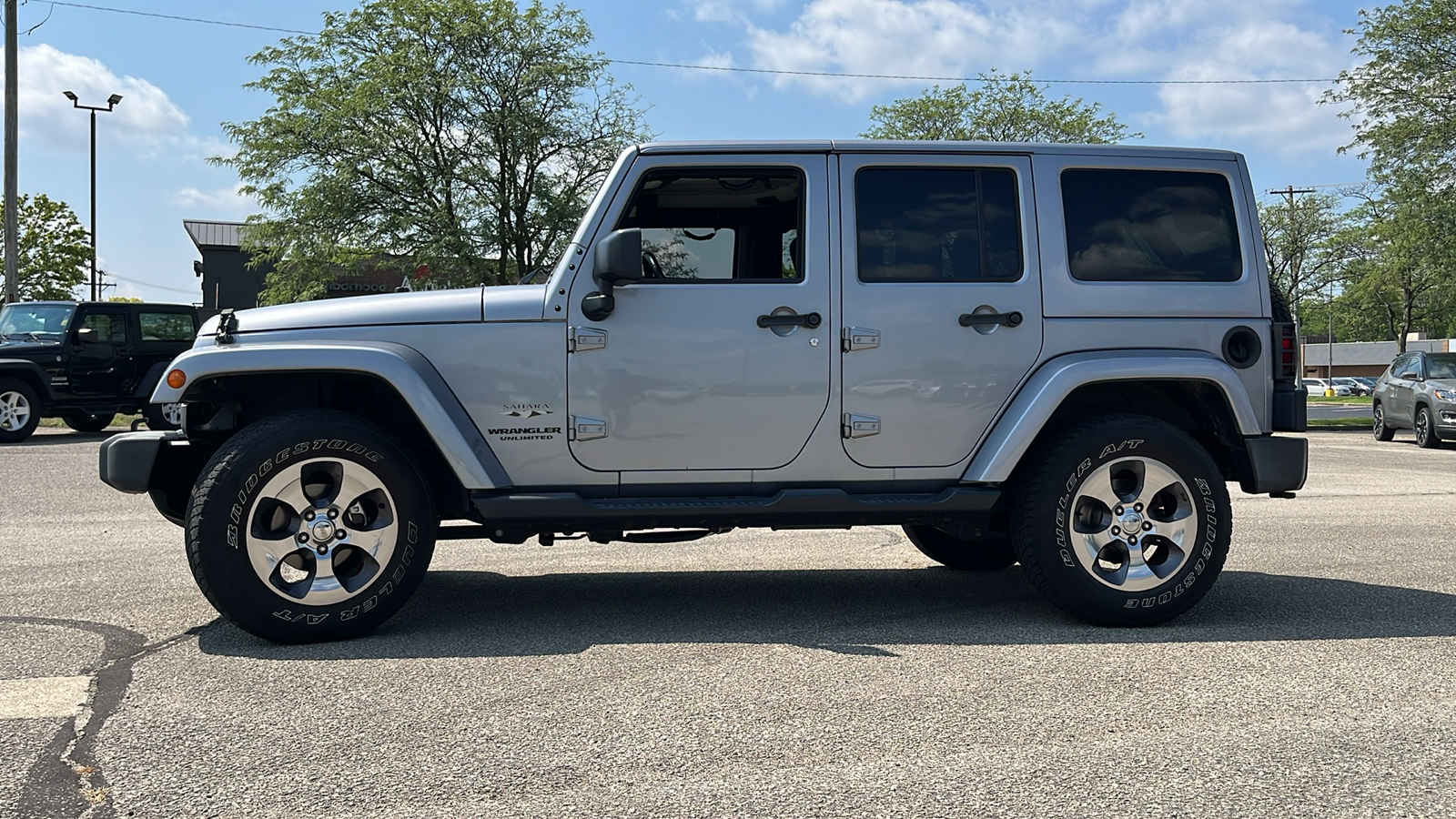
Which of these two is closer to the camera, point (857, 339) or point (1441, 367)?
point (857, 339)

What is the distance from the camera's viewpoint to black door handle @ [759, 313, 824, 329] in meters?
4.97

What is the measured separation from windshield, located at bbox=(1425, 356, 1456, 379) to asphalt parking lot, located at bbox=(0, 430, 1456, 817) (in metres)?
14.2

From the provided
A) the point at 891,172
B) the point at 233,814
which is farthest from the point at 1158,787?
the point at 891,172

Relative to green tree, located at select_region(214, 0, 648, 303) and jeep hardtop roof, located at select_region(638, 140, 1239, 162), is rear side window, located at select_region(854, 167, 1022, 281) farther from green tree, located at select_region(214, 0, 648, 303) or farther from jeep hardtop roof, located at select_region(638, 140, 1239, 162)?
green tree, located at select_region(214, 0, 648, 303)

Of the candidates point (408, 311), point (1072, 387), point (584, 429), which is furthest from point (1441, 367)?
point (408, 311)

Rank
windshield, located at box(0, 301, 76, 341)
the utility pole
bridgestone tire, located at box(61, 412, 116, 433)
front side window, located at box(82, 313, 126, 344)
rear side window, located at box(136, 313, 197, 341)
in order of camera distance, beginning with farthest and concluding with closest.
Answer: the utility pole
rear side window, located at box(136, 313, 197, 341)
bridgestone tire, located at box(61, 412, 116, 433)
front side window, located at box(82, 313, 126, 344)
windshield, located at box(0, 301, 76, 341)

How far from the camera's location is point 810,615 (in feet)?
17.2

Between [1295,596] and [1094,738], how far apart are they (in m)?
2.73

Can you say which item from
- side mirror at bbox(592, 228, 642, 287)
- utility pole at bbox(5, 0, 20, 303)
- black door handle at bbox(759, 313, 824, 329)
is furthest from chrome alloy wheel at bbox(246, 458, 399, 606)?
utility pole at bbox(5, 0, 20, 303)

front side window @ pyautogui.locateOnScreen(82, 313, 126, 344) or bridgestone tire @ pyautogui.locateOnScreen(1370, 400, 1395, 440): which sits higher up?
front side window @ pyautogui.locateOnScreen(82, 313, 126, 344)

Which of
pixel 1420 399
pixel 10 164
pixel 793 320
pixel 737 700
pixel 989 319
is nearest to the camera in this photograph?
pixel 737 700

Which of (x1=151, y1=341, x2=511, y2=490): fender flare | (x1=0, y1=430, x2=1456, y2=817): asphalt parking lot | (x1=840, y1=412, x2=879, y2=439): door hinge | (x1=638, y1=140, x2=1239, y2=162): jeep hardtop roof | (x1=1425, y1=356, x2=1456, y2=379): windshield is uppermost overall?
(x1=638, y1=140, x2=1239, y2=162): jeep hardtop roof

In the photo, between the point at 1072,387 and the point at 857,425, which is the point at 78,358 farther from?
the point at 1072,387

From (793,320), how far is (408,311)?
5.10 ft
